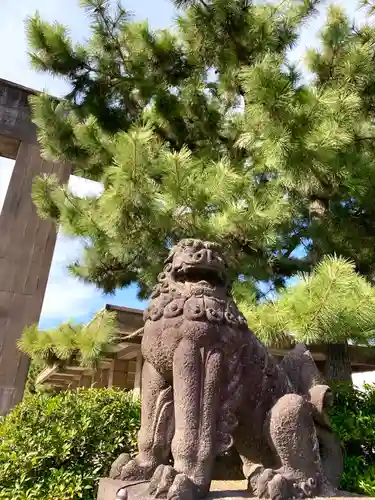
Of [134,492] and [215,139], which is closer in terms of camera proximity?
[134,492]

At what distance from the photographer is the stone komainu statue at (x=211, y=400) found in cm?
171

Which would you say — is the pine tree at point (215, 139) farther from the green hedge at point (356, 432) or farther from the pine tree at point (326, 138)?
the green hedge at point (356, 432)

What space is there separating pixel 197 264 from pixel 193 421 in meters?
0.67

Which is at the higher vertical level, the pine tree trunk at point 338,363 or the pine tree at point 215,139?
the pine tree at point 215,139

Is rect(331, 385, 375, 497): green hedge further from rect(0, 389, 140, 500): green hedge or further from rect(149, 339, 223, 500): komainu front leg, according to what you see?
rect(149, 339, 223, 500): komainu front leg

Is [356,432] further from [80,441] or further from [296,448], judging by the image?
[80,441]

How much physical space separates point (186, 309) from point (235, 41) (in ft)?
13.5

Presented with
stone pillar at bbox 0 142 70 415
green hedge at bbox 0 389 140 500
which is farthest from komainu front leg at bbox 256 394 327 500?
stone pillar at bbox 0 142 70 415

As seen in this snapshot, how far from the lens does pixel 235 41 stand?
16.2ft

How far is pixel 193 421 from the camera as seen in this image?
1715 mm

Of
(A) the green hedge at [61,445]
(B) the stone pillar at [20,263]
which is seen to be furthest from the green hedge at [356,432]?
(B) the stone pillar at [20,263]

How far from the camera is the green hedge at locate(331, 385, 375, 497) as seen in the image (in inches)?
133

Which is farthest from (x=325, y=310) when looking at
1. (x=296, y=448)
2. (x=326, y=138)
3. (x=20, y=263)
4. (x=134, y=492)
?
(x=20, y=263)

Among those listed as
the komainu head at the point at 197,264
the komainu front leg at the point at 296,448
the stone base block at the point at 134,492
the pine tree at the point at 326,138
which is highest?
the pine tree at the point at 326,138
